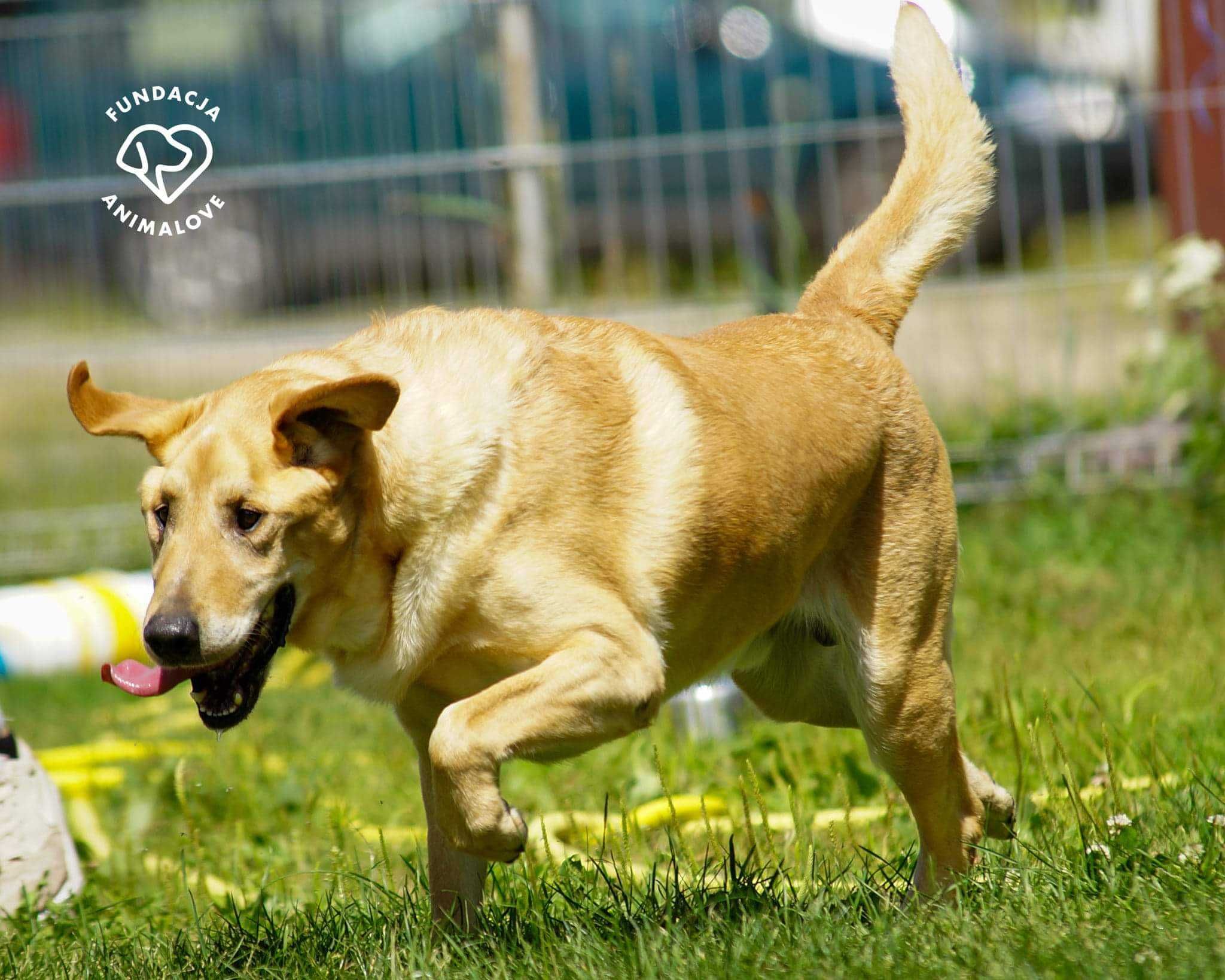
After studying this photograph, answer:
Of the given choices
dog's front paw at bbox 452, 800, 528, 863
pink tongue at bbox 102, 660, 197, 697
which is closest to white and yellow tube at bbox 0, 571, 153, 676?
pink tongue at bbox 102, 660, 197, 697

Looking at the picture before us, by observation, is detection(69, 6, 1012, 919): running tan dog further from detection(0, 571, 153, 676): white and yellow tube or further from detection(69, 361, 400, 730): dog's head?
detection(0, 571, 153, 676): white and yellow tube

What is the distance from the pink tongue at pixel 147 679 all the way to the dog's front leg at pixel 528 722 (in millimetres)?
517

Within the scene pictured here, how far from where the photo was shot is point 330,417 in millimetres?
2773

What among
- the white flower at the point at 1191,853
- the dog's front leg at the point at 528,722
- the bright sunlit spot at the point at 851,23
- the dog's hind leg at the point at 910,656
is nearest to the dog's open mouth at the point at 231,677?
the dog's front leg at the point at 528,722

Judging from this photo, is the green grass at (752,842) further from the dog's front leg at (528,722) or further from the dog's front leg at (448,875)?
the dog's front leg at (528,722)

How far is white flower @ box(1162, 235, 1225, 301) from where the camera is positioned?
586cm

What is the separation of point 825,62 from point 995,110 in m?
2.49

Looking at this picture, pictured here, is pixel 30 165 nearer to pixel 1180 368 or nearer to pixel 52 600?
pixel 52 600

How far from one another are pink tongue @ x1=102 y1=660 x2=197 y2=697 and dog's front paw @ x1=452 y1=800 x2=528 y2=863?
0.61 meters

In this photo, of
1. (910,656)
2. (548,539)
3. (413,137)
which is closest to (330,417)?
(548,539)

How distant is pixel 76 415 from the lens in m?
3.04

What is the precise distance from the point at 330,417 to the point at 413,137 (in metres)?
4.98

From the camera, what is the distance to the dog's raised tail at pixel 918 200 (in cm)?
375

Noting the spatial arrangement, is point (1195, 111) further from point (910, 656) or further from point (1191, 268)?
point (910, 656)
